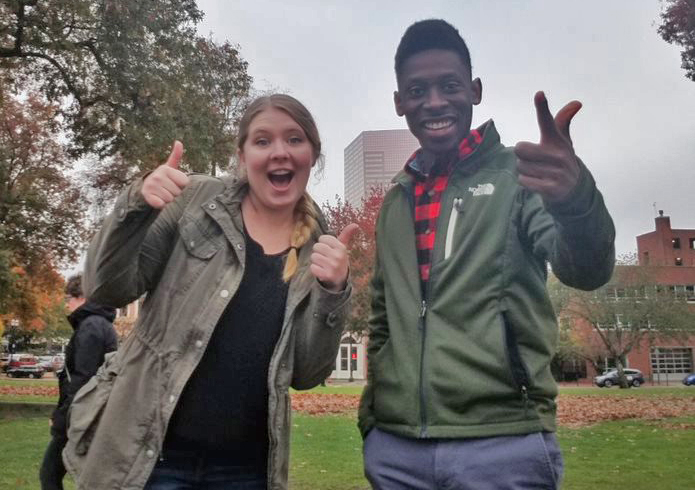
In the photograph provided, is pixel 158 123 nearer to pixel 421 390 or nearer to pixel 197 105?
pixel 197 105

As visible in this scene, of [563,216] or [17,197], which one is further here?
[17,197]

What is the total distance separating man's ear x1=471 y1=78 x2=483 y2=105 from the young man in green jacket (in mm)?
96

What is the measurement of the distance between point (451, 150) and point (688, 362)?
59.6 meters

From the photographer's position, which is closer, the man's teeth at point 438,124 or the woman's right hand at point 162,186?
the woman's right hand at point 162,186

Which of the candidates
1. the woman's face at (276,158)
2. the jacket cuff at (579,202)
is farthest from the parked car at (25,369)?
the jacket cuff at (579,202)

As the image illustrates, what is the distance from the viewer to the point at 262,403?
230 centimetres

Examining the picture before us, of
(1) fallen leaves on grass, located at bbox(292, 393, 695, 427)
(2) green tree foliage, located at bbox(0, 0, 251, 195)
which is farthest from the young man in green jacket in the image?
(1) fallen leaves on grass, located at bbox(292, 393, 695, 427)

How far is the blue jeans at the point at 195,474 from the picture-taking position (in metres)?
2.21

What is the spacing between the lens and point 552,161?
5.96 feet

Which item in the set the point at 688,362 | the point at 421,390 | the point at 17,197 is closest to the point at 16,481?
the point at 421,390

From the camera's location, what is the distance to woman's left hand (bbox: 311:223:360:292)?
224cm

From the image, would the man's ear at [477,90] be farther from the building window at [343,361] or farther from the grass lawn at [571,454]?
the building window at [343,361]

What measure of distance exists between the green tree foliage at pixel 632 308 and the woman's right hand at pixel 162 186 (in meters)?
36.6

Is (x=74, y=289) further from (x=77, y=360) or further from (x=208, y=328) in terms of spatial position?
(x=208, y=328)
